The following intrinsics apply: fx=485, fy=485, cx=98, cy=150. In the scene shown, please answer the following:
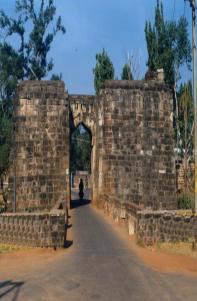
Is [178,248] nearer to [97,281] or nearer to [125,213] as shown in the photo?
[125,213]

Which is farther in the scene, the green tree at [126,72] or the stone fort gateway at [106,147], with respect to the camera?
the green tree at [126,72]

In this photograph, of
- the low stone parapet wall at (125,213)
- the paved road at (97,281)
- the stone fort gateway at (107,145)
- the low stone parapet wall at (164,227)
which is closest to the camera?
the paved road at (97,281)

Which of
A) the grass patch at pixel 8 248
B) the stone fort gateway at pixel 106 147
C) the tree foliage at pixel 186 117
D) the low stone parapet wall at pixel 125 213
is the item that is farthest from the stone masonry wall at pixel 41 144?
the tree foliage at pixel 186 117

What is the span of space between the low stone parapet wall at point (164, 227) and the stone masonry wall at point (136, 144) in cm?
786

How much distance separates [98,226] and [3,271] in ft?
19.5

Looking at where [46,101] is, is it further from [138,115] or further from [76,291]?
[76,291]

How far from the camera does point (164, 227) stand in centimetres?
1316

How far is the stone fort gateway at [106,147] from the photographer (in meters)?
20.8

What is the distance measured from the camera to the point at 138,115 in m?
21.8

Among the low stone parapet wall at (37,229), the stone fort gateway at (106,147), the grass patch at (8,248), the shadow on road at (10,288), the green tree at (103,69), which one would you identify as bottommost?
the shadow on road at (10,288)

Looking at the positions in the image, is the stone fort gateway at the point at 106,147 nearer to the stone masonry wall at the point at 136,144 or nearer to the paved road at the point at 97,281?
the stone masonry wall at the point at 136,144

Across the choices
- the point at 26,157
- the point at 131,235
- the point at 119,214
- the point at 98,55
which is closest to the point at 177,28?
the point at 98,55

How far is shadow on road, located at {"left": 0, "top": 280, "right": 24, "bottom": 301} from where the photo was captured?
8.40 metres

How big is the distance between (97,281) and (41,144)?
12.4 metres
